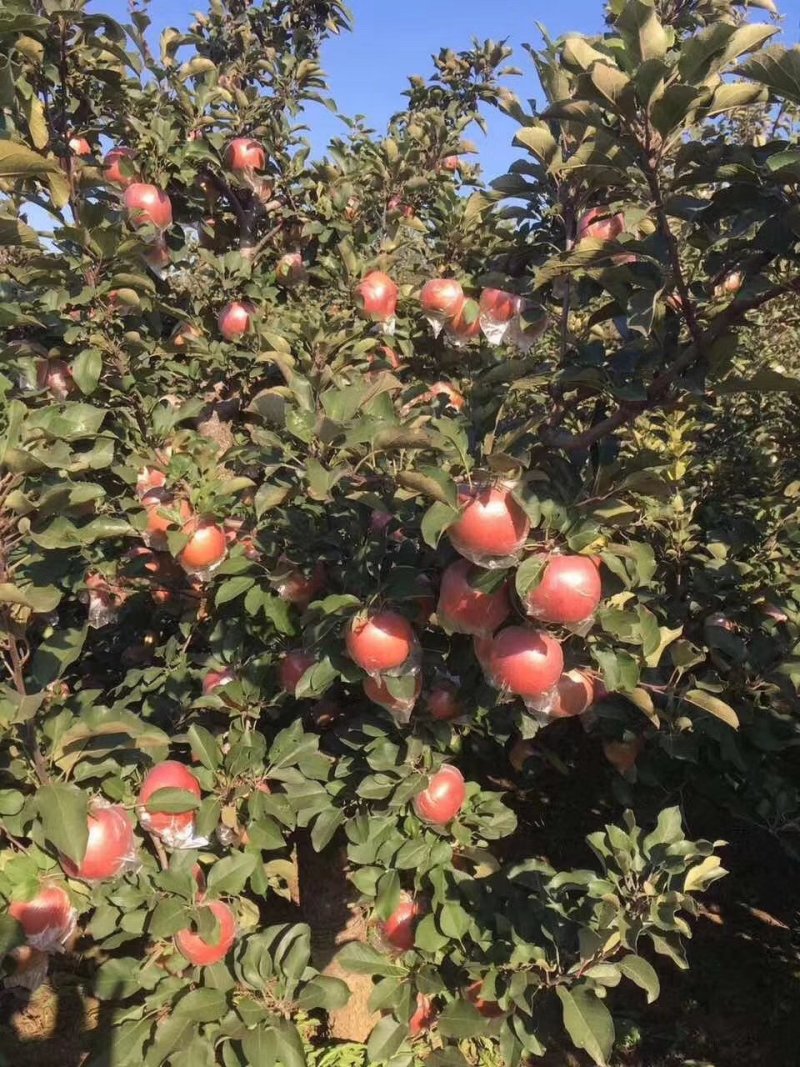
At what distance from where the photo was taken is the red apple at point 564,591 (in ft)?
4.24

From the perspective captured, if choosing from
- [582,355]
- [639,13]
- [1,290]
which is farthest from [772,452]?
[1,290]

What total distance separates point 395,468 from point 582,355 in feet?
1.47

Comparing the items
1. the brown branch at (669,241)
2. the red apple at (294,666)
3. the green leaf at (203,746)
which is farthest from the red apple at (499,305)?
the green leaf at (203,746)

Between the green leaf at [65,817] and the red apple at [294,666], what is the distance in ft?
1.93

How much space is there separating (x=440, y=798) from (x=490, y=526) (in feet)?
2.59

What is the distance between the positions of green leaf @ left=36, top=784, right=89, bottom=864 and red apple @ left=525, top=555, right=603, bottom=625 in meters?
0.85

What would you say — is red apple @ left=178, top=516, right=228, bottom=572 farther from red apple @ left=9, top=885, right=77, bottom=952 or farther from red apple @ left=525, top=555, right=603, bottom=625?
red apple @ left=525, top=555, right=603, bottom=625

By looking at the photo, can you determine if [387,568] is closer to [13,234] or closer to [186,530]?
[186,530]

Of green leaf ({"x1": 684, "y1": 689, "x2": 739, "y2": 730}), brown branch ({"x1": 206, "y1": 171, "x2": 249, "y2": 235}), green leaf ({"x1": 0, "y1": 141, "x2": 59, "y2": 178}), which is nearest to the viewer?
green leaf ({"x1": 0, "y1": 141, "x2": 59, "y2": 178})

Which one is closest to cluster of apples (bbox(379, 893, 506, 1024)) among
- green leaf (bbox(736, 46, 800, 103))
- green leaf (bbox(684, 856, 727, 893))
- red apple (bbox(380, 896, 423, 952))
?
red apple (bbox(380, 896, 423, 952))

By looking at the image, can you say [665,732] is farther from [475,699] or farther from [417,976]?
[417,976]

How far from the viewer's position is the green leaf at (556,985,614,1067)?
1.38m

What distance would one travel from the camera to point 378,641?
1485 millimetres

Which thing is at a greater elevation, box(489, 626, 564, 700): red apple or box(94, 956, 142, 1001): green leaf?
box(489, 626, 564, 700): red apple
